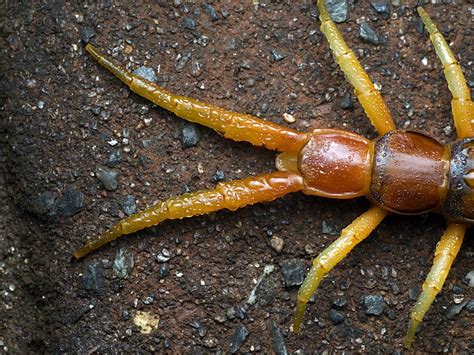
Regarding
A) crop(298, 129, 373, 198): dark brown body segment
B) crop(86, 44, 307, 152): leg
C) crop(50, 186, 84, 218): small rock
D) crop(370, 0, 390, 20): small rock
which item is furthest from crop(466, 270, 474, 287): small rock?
crop(50, 186, 84, 218): small rock

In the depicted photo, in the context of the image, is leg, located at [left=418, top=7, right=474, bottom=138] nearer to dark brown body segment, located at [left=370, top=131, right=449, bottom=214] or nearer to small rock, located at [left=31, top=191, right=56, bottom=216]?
dark brown body segment, located at [left=370, top=131, right=449, bottom=214]

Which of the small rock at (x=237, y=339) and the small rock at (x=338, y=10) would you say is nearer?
the small rock at (x=237, y=339)

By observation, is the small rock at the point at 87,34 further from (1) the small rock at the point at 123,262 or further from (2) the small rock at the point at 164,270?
(2) the small rock at the point at 164,270

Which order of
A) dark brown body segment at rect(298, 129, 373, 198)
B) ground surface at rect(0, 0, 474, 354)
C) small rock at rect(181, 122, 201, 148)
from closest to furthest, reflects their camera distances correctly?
dark brown body segment at rect(298, 129, 373, 198), ground surface at rect(0, 0, 474, 354), small rock at rect(181, 122, 201, 148)

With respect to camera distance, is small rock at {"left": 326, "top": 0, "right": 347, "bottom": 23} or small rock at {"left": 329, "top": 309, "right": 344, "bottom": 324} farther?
small rock at {"left": 326, "top": 0, "right": 347, "bottom": 23}

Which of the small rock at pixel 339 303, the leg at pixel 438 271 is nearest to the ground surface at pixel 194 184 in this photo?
the small rock at pixel 339 303

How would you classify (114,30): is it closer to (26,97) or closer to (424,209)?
(26,97)

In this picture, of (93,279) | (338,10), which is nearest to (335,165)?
(338,10)
